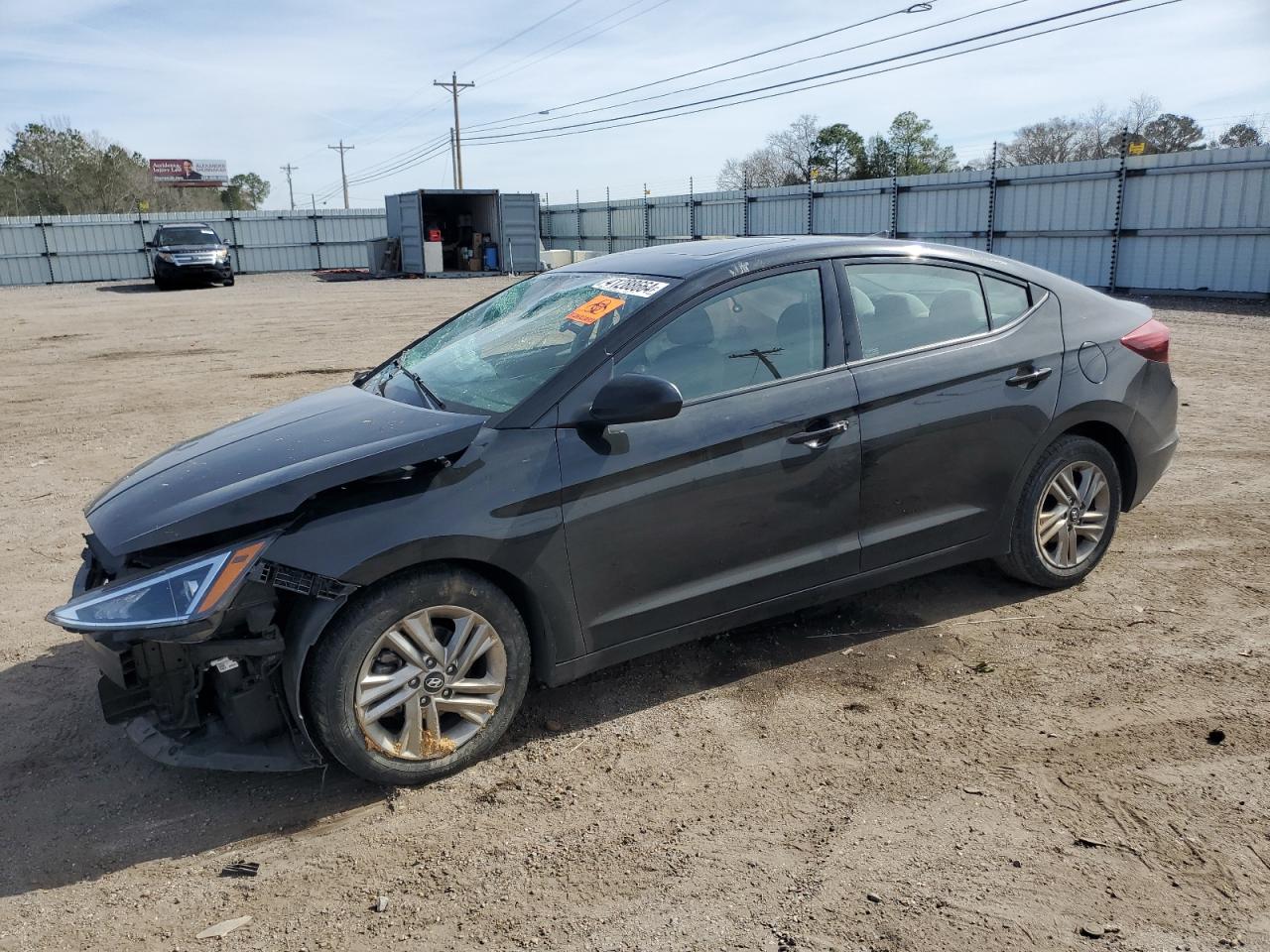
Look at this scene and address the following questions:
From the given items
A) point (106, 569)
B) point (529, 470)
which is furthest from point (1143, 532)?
point (106, 569)

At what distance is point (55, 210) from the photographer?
55.2 metres

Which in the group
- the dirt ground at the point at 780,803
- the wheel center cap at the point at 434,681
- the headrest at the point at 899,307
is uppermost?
the headrest at the point at 899,307

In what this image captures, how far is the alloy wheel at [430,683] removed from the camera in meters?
3.09

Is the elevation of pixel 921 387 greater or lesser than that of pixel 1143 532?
greater

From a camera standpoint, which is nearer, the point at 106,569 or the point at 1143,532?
the point at 106,569

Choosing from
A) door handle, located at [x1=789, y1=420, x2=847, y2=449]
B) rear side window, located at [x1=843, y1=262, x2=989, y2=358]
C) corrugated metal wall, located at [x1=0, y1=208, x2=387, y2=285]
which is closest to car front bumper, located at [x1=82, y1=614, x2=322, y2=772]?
door handle, located at [x1=789, y1=420, x2=847, y2=449]

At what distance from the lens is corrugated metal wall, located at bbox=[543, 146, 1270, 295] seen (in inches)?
685

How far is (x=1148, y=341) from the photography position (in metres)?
4.69

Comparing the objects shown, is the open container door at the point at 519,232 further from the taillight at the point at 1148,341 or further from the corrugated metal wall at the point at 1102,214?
the taillight at the point at 1148,341

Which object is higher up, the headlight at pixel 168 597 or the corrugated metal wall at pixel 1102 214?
the corrugated metal wall at pixel 1102 214

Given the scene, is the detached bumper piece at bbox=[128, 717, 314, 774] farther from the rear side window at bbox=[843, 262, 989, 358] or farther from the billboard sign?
the billboard sign

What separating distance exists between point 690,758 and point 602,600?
0.62 metres

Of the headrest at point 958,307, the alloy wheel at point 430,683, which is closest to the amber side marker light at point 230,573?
the alloy wheel at point 430,683

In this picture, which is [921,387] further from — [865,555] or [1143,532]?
[1143,532]
